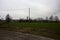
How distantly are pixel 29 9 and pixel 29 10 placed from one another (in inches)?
13.4

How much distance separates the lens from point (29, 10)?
44.3m

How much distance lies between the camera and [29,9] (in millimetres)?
44250
